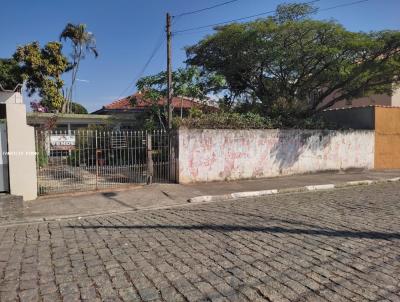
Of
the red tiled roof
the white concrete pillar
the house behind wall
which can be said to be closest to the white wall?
the white concrete pillar

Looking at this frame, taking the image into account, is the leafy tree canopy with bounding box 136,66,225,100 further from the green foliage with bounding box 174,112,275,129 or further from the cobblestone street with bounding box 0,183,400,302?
the cobblestone street with bounding box 0,183,400,302

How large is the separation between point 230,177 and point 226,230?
704 cm

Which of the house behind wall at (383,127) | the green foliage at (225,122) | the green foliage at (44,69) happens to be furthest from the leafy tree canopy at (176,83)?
the green foliage at (44,69)

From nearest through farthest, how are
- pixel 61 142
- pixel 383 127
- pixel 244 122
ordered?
pixel 61 142 → pixel 244 122 → pixel 383 127

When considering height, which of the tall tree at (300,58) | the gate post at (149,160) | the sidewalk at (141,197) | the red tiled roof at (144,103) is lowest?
the sidewalk at (141,197)

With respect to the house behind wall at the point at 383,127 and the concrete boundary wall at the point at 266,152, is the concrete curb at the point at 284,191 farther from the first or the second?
the house behind wall at the point at 383,127

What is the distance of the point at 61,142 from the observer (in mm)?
11016

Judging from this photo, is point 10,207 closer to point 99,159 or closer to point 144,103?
point 99,159

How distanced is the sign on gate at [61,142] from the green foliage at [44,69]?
1731 centimetres

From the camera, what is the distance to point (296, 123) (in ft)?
51.4

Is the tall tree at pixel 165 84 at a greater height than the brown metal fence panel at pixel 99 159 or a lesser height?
greater

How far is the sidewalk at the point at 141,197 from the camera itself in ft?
28.2

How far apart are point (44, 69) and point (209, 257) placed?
25272mm

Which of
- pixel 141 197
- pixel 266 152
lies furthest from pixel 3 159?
pixel 266 152
